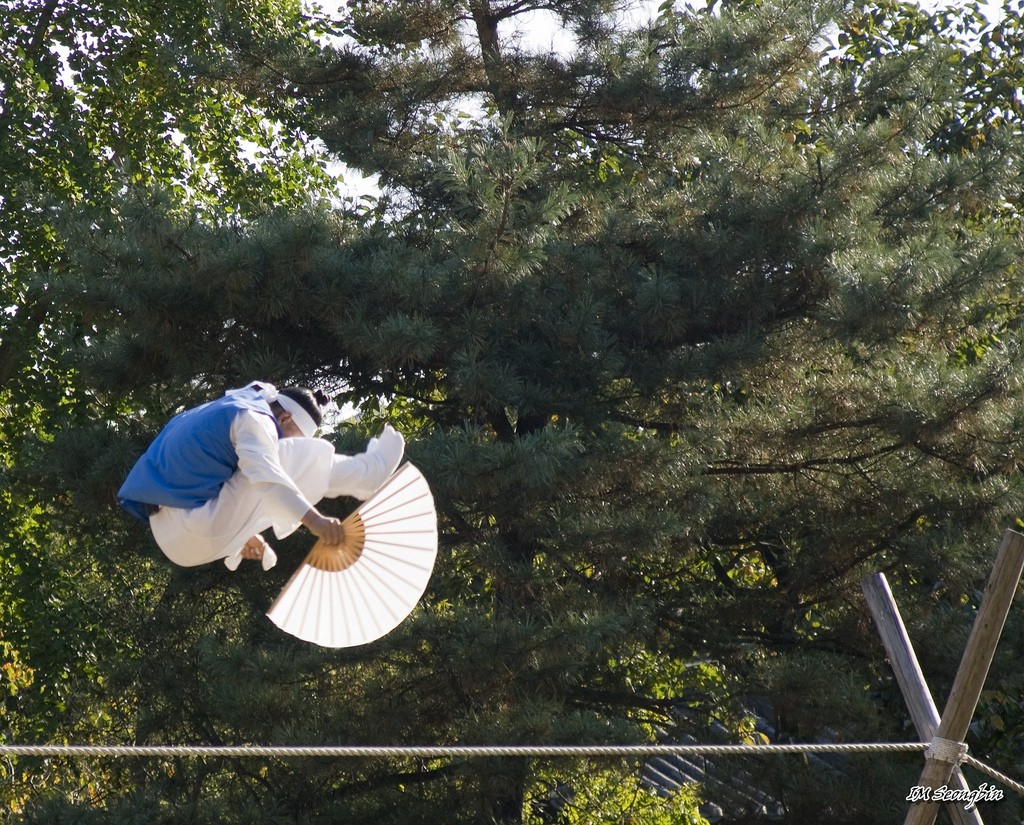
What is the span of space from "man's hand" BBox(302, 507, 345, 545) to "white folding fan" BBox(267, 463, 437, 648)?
0.06 ft

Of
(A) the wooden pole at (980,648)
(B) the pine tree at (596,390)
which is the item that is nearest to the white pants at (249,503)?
(A) the wooden pole at (980,648)

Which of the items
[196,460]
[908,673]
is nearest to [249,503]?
[196,460]

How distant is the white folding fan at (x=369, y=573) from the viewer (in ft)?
10.5

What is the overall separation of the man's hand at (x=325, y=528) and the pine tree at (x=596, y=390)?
8.78 ft

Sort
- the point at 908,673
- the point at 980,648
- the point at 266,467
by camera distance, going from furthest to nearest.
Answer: the point at 908,673 → the point at 980,648 → the point at 266,467

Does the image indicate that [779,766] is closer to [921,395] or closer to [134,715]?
[921,395]

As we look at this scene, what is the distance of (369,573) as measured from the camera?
3.24m

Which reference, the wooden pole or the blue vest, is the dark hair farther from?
the wooden pole

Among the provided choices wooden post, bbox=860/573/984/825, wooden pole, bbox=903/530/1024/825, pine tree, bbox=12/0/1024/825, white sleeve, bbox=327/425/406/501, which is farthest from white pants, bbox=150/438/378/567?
pine tree, bbox=12/0/1024/825

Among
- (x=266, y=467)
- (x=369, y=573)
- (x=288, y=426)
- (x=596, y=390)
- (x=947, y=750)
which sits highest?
(x=596, y=390)

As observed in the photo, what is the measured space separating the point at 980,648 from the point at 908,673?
224mm

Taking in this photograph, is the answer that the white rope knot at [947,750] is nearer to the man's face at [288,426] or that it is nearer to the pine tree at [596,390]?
the man's face at [288,426]

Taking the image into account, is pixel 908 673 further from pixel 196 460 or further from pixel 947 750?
pixel 196 460

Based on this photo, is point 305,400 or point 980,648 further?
point 980,648
